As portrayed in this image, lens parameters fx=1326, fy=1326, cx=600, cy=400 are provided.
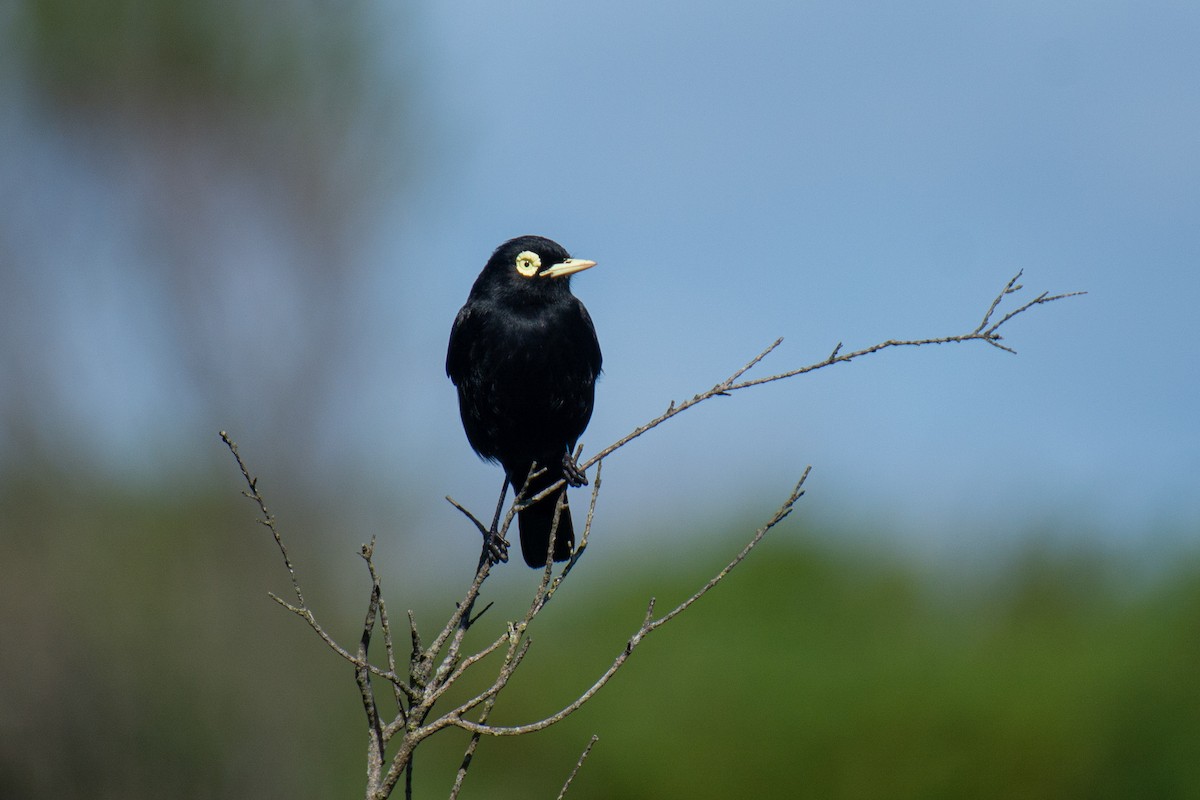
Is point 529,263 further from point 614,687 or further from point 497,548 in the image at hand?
point 614,687

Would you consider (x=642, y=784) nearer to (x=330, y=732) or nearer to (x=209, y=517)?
(x=330, y=732)

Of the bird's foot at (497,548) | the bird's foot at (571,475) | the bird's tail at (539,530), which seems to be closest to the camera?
the bird's foot at (497,548)

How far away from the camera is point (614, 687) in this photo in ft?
41.8

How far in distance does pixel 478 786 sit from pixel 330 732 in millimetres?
1482

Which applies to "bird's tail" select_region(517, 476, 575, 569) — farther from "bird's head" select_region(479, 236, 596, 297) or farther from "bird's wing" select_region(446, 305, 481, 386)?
"bird's head" select_region(479, 236, 596, 297)

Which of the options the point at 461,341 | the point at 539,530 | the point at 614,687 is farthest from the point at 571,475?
the point at 614,687

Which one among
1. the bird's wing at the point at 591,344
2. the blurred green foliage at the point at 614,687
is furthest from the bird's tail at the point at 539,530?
the blurred green foliage at the point at 614,687

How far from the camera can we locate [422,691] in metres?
3.07

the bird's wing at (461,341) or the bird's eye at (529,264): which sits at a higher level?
the bird's eye at (529,264)

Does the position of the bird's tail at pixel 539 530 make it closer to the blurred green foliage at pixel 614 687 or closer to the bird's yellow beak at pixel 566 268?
the bird's yellow beak at pixel 566 268

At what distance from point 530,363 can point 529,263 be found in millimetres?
393

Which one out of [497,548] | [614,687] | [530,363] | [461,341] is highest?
[614,687]

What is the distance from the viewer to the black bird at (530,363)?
4.84 meters

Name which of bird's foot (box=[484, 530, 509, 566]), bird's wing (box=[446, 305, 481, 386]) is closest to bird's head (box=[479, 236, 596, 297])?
bird's wing (box=[446, 305, 481, 386])
